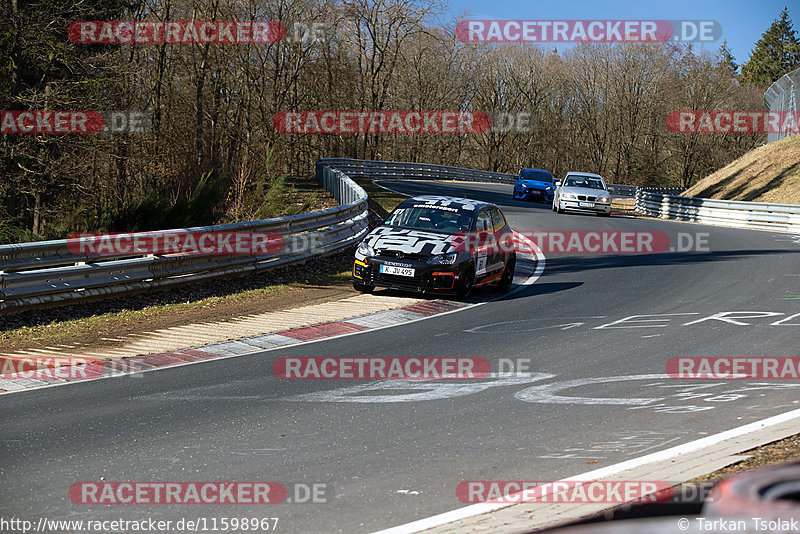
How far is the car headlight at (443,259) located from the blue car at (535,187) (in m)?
26.3

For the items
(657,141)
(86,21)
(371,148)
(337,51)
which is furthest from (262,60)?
(657,141)

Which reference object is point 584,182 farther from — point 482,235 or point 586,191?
point 482,235

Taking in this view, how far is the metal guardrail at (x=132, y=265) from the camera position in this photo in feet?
34.7

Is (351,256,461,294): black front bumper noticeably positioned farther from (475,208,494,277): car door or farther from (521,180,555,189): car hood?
(521,180,555,189): car hood

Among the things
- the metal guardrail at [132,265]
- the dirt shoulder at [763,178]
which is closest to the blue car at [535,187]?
the dirt shoulder at [763,178]

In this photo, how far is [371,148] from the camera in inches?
2518

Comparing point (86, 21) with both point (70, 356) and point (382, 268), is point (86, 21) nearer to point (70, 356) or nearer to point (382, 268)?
point (382, 268)

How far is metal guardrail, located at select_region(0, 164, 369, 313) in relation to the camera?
34.7 feet

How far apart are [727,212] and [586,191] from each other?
6.63m

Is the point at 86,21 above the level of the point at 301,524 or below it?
above

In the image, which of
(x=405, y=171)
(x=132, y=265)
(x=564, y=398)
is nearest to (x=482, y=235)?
(x=132, y=265)

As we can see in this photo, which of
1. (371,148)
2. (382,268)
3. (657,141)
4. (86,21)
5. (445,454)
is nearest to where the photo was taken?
(445,454)

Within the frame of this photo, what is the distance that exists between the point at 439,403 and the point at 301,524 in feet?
9.63

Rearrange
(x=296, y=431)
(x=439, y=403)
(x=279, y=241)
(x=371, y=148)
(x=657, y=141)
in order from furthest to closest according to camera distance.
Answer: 1. (x=657, y=141)
2. (x=371, y=148)
3. (x=279, y=241)
4. (x=439, y=403)
5. (x=296, y=431)
